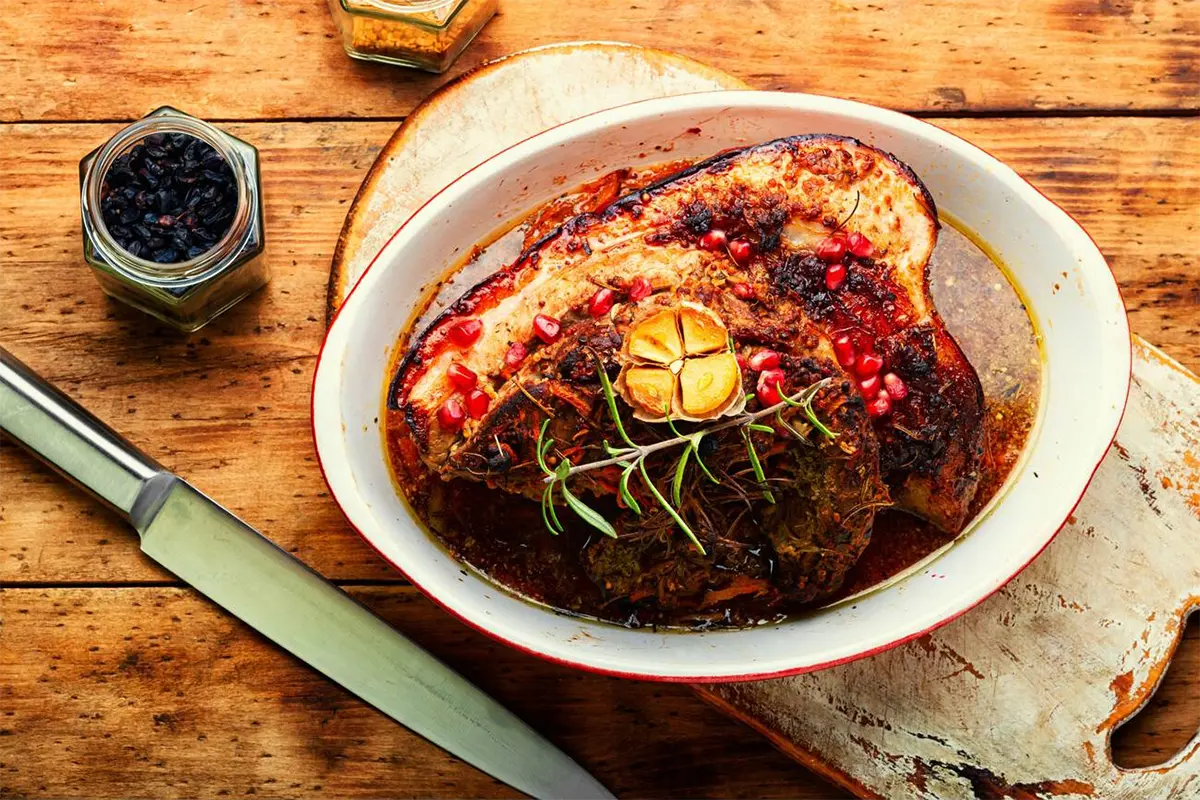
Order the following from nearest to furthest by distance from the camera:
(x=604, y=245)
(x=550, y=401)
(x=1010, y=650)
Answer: (x=550, y=401) → (x=604, y=245) → (x=1010, y=650)

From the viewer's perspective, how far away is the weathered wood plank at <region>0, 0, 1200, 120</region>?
3672 millimetres

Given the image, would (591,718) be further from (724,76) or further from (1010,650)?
(724,76)

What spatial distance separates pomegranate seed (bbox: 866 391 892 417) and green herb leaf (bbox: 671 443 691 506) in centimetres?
67

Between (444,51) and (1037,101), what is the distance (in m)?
2.09

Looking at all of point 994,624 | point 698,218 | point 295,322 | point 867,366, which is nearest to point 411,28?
point 295,322

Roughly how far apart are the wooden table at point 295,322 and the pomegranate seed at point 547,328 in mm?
976

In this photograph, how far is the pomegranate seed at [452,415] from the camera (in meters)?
3.06

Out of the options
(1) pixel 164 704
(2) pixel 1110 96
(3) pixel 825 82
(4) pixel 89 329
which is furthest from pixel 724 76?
(1) pixel 164 704

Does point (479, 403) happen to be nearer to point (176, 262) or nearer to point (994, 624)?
point (176, 262)

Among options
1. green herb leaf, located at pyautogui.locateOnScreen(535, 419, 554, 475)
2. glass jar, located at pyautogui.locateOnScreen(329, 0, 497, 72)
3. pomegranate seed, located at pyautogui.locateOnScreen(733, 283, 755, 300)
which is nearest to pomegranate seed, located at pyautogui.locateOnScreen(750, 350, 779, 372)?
pomegranate seed, located at pyautogui.locateOnScreen(733, 283, 755, 300)

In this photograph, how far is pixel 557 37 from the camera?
12.3 feet

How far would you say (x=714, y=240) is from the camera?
3.18 m

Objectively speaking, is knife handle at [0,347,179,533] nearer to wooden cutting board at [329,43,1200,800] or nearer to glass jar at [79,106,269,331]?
glass jar at [79,106,269,331]

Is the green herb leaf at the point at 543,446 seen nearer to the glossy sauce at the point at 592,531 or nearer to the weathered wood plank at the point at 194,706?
the glossy sauce at the point at 592,531
